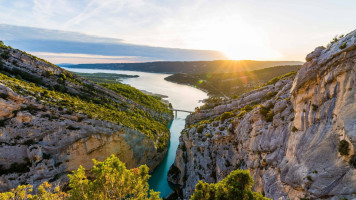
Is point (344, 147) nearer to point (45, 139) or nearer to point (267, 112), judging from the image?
point (267, 112)

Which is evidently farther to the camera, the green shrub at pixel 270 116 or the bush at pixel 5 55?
the bush at pixel 5 55

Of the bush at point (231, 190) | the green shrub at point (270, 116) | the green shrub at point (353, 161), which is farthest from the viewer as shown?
the green shrub at point (270, 116)

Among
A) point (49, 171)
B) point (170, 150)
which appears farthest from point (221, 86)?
point (49, 171)

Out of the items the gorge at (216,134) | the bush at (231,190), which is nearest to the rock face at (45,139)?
the gorge at (216,134)

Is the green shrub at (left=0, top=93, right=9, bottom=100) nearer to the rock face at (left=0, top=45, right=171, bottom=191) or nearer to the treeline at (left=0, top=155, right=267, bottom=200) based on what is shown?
the rock face at (left=0, top=45, right=171, bottom=191)

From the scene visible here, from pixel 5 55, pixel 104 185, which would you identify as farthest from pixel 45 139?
pixel 5 55

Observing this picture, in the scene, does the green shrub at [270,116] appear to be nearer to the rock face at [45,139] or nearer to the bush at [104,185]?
the bush at [104,185]
